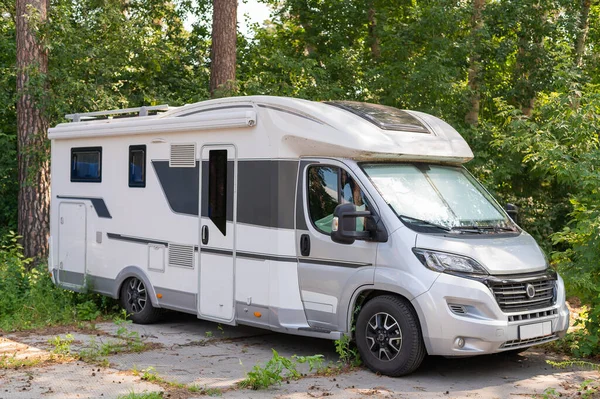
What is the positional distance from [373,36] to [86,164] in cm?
1000

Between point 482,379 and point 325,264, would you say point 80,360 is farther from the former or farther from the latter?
point 482,379

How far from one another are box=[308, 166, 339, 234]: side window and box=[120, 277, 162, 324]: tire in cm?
302

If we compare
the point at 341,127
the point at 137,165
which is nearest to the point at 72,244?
the point at 137,165

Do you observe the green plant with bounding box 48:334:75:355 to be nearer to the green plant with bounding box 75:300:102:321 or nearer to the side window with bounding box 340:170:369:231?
the green plant with bounding box 75:300:102:321

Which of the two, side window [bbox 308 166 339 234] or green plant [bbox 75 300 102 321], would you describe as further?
green plant [bbox 75 300 102 321]

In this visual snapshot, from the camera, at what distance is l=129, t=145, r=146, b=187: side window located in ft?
33.0

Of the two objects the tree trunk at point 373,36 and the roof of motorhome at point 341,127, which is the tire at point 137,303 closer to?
the roof of motorhome at point 341,127

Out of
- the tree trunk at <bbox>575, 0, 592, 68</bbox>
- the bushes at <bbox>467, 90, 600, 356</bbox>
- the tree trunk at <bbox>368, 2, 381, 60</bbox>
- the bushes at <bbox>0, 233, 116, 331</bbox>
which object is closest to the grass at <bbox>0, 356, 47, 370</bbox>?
the bushes at <bbox>0, 233, 116, 331</bbox>

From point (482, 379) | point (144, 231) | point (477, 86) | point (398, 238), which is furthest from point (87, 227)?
point (477, 86)

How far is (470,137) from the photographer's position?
49.6ft

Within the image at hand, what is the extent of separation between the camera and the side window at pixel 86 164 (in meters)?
10.8

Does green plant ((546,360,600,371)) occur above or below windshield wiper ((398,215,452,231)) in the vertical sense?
below

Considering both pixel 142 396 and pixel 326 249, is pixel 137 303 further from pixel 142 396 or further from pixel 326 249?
pixel 142 396

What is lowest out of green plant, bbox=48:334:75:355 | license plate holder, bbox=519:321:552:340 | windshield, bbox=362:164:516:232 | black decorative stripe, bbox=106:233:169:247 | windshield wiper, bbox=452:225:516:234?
green plant, bbox=48:334:75:355
